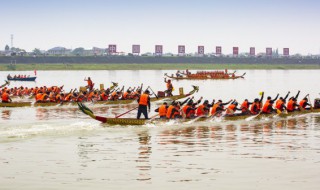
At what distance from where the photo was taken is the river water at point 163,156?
17.7m

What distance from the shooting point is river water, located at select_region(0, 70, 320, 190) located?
17.7 metres

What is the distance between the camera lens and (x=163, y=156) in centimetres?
2203

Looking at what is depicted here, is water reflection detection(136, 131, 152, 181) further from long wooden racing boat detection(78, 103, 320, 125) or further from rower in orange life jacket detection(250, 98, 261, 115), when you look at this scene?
rower in orange life jacket detection(250, 98, 261, 115)

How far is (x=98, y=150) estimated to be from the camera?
2319 centimetres

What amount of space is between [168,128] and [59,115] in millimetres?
11368

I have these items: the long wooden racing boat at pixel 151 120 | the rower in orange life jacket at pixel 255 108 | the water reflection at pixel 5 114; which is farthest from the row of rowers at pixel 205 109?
the water reflection at pixel 5 114

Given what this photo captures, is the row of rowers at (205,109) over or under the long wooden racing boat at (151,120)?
over

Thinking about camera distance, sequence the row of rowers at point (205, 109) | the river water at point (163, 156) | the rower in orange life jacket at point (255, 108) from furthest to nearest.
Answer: the rower in orange life jacket at point (255, 108), the row of rowers at point (205, 109), the river water at point (163, 156)

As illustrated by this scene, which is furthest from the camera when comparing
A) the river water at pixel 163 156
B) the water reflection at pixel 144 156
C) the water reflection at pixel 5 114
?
the water reflection at pixel 5 114

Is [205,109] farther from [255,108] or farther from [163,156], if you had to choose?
[163,156]

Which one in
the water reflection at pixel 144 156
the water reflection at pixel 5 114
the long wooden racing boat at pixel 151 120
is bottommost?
the water reflection at pixel 144 156

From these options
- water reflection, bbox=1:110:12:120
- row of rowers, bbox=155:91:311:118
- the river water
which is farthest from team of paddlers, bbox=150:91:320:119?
water reflection, bbox=1:110:12:120

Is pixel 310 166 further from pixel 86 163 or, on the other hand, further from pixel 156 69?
pixel 156 69

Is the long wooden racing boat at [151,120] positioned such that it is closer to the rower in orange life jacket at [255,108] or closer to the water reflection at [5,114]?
the rower in orange life jacket at [255,108]
